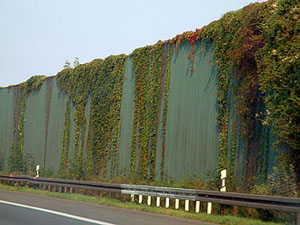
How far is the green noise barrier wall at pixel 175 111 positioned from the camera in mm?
13797

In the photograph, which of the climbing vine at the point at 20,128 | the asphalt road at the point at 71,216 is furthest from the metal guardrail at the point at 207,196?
the climbing vine at the point at 20,128

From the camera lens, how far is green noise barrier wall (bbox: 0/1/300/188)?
13.8 meters

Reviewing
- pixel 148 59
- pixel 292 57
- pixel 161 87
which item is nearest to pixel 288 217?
pixel 292 57

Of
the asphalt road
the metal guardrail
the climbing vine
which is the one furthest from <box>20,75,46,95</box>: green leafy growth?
the asphalt road

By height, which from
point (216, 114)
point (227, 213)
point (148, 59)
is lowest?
point (227, 213)

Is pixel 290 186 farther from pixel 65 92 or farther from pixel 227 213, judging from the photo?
pixel 65 92

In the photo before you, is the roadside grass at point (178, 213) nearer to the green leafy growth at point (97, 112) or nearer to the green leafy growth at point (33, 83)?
the green leafy growth at point (97, 112)

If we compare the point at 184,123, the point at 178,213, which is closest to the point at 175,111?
the point at 184,123

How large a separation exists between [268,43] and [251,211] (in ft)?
16.1

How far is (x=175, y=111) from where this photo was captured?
18.1 metres

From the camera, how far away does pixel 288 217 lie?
37.6 ft

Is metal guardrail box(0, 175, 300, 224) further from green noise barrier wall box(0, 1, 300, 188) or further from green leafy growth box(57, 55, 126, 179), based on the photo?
green leafy growth box(57, 55, 126, 179)

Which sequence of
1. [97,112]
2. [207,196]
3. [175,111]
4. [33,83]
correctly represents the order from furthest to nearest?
[33,83] < [97,112] < [175,111] < [207,196]

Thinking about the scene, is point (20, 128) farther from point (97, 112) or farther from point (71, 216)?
point (71, 216)
